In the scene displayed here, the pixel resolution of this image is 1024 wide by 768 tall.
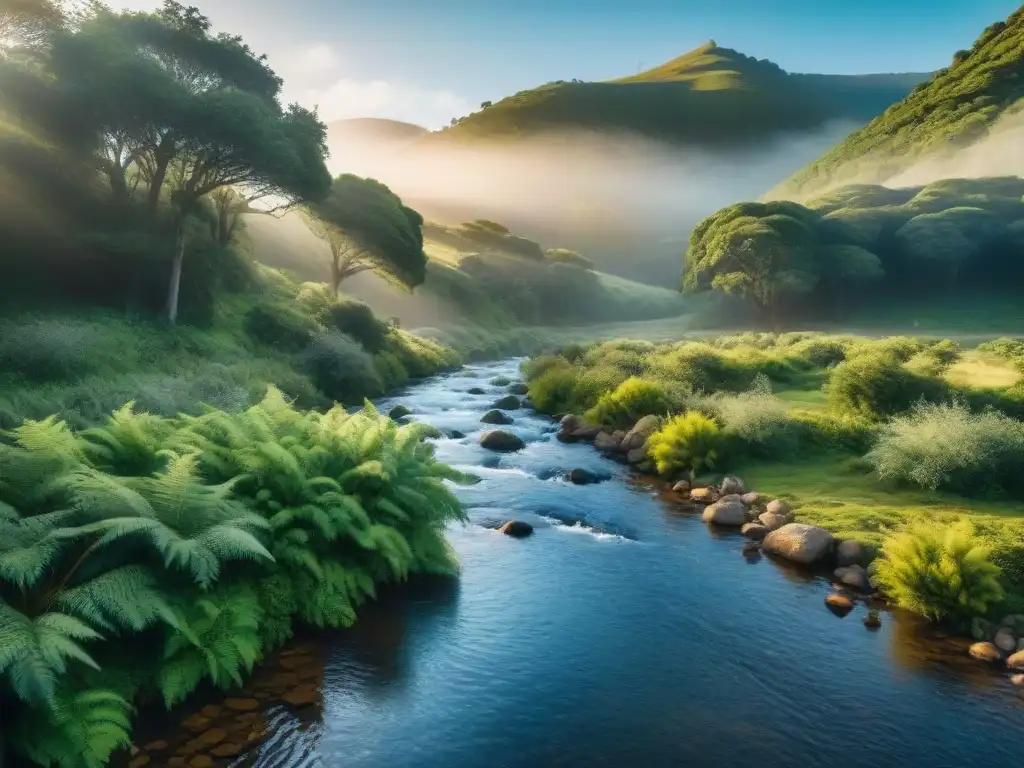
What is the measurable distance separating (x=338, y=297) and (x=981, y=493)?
3849 cm

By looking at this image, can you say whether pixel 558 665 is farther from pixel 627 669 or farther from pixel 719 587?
pixel 719 587

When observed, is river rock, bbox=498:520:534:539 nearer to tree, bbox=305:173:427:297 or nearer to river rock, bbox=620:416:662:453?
river rock, bbox=620:416:662:453

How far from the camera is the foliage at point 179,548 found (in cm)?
613

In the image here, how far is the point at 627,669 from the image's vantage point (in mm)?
9117

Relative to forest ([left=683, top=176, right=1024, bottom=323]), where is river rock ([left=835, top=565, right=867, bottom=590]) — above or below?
below

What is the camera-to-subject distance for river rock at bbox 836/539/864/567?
1259 cm

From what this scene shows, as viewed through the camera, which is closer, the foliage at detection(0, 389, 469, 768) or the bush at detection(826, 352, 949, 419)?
the foliage at detection(0, 389, 469, 768)

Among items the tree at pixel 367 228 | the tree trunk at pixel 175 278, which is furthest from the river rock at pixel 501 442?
the tree at pixel 367 228

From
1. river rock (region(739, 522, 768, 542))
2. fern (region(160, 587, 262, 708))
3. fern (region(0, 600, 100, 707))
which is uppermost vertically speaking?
fern (region(0, 600, 100, 707))

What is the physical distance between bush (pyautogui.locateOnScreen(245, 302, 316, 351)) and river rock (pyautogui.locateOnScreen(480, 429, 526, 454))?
44.9 ft

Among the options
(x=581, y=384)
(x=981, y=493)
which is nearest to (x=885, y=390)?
(x=981, y=493)

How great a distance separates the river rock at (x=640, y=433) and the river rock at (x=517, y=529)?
790 cm

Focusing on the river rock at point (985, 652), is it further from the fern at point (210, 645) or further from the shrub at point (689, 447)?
the fern at point (210, 645)

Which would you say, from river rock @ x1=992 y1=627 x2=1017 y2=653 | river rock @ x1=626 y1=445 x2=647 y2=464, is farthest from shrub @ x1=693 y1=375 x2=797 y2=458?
river rock @ x1=992 y1=627 x2=1017 y2=653
